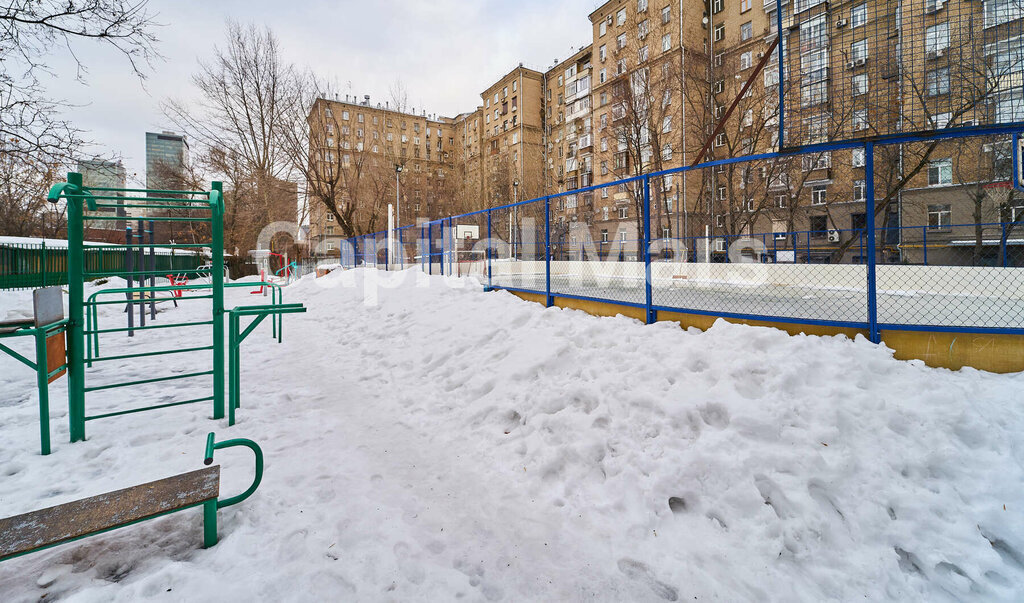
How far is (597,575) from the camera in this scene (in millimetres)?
2359

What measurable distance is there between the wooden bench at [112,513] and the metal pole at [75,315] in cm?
195

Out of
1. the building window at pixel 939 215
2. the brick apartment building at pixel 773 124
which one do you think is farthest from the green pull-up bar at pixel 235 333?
the building window at pixel 939 215

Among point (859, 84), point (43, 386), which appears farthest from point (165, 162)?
point (859, 84)

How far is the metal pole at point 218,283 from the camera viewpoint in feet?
13.3

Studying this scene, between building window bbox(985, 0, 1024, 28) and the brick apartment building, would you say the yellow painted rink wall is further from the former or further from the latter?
building window bbox(985, 0, 1024, 28)

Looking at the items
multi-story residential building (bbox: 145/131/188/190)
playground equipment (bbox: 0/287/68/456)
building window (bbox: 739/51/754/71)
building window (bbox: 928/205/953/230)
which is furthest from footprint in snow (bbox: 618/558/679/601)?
building window (bbox: 739/51/754/71)

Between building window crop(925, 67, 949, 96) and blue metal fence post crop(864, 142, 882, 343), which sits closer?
blue metal fence post crop(864, 142, 882, 343)

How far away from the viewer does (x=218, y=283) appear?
4.08m

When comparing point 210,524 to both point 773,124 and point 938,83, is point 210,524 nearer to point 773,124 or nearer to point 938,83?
point 938,83

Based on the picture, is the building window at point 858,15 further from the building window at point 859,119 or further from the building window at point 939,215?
the building window at point 939,215

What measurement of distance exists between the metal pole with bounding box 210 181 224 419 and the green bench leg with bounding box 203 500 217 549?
7.15 feet

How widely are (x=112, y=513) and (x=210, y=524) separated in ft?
1.44

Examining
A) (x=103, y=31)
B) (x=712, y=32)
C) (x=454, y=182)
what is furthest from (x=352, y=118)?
(x=103, y=31)

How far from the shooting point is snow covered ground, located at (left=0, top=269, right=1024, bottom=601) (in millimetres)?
2264
